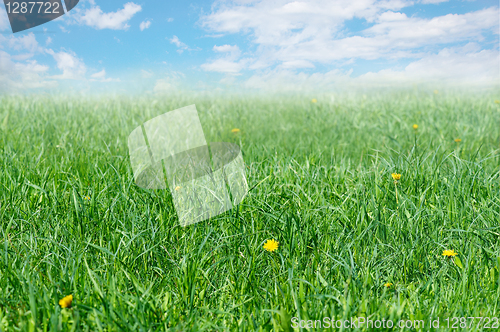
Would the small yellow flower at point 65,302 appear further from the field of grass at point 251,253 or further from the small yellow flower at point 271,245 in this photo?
the small yellow flower at point 271,245

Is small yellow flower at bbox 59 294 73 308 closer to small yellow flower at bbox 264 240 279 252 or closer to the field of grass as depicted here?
the field of grass

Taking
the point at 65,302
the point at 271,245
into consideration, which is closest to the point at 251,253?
the point at 271,245

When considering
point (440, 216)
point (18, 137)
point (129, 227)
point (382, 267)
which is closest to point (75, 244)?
point (129, 227)

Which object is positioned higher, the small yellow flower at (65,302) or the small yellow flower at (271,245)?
the small yellow flower at (65,302)

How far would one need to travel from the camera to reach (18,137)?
12.2 feet

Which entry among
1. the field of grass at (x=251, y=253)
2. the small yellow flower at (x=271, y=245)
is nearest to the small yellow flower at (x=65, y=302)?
the field of grass at (x=251, y=253)

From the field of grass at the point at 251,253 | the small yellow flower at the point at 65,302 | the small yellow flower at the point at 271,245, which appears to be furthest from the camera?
the small yellow flower at the point at 271,245

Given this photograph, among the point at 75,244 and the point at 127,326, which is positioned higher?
the point at 75,244

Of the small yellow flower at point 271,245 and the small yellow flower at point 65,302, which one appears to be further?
the small yellow flower at point 271,245

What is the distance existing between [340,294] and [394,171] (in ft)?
4.37

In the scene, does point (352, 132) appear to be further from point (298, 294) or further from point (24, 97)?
point (24, 97)

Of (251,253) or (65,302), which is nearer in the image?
(65,302)

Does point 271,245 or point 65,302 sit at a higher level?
point 65,302

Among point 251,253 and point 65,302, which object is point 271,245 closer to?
point 251,253
